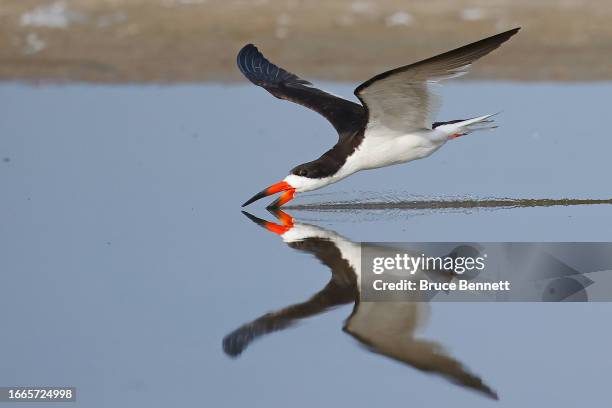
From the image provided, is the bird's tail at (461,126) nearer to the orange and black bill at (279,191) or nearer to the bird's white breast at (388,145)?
the bird's white breast at (388,145)

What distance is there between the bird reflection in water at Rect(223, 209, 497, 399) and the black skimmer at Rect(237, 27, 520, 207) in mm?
991

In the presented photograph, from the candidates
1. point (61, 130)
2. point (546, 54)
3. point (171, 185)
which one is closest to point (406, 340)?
point (171, 185)

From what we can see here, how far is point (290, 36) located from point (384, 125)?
722cm

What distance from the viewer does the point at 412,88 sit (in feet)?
25.6

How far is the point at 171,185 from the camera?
9.44m

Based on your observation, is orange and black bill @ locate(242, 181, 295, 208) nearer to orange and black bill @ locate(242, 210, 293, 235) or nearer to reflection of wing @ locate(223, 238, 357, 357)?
orange and black bill @ locate(242, 210, 293, 235)

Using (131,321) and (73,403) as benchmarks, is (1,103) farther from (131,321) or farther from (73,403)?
(73,403)

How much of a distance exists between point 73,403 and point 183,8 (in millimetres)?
11399

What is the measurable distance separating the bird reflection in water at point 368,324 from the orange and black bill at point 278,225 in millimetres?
661

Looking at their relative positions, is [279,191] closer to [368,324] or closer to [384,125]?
[384,125]

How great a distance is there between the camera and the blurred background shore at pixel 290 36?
A: 14.5m

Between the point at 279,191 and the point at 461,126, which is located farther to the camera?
the point at 279,191

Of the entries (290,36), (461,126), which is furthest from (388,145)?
(290,36)

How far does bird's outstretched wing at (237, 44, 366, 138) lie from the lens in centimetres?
880
